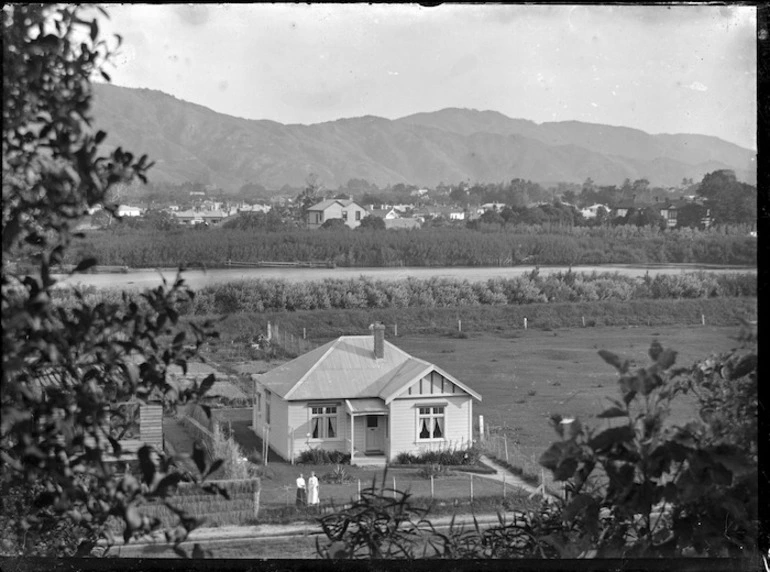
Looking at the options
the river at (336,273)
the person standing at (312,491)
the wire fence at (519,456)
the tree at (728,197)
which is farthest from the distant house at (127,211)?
the tree at (728,197)

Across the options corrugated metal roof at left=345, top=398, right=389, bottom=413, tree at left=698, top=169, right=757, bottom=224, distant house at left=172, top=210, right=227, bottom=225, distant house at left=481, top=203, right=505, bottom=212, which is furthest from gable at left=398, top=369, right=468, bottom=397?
tree at left=698, top=169, right=757, bottom=224

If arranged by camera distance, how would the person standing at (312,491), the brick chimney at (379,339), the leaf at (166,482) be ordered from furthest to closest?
the brick chimney at (379,339)
the person standing at (312,491)
the leaf at (166,482)

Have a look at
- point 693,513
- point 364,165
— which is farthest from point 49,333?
point 693,513

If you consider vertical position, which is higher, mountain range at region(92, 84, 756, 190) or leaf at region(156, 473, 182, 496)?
mountain range at region(92, 84, 756, 190)

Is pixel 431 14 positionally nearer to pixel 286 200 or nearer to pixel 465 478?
pixel 286 200

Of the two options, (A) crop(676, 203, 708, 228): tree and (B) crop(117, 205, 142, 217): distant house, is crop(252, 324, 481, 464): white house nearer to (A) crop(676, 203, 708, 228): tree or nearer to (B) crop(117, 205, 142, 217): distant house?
(B) crop(117, 205, 142, 217): distant house

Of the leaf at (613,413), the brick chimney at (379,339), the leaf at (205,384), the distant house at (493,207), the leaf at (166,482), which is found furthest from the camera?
the distant house at (493,207)

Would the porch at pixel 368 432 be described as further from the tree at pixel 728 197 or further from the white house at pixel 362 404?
the tree at pixel 728 197
